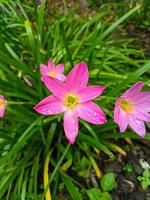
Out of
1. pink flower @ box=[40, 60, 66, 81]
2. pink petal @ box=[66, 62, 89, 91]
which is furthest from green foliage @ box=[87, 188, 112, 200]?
pink petal @ box=[66, 62, 89, 91]

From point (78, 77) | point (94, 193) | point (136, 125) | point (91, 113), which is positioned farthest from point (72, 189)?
point (78, 77)

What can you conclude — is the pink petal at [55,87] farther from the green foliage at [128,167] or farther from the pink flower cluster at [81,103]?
the green foliage at [128,167]

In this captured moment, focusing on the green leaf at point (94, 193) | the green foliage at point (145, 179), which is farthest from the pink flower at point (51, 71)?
the green foliage at point (145, 179)

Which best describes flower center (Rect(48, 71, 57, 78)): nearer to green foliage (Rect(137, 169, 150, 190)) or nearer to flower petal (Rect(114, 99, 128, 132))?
flower petal (Rect(114, 99, 128, 132))

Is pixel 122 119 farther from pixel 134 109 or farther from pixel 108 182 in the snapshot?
pixel 108 182

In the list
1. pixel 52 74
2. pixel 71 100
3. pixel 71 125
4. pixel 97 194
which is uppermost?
pixel 52 74
